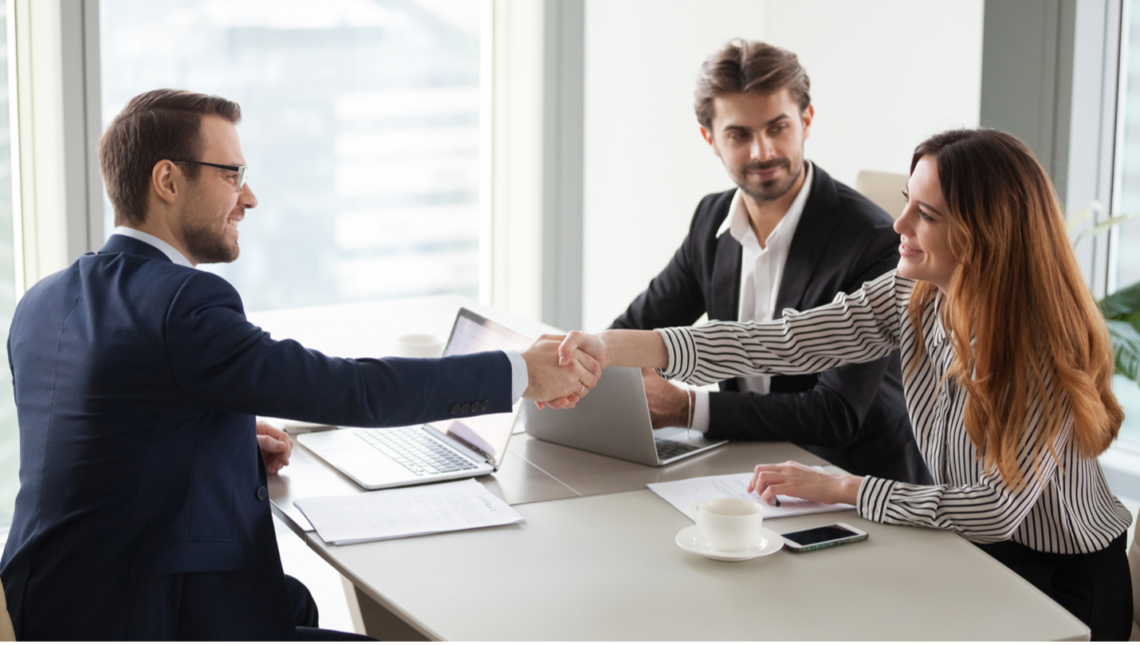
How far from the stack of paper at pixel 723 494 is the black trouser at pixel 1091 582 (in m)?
0.34

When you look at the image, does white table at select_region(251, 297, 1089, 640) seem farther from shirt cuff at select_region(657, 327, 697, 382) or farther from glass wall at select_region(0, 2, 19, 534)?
glass wall at select_region(0, 2, 19, 534)

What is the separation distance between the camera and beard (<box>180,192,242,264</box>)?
5.39 feet

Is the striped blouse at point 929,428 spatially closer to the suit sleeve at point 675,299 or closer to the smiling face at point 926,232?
the smiling face at point 926,232

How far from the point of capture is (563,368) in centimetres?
186

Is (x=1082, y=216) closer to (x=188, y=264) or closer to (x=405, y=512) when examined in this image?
(x=405, y=512)

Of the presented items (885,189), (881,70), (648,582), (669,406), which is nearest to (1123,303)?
(885,189)

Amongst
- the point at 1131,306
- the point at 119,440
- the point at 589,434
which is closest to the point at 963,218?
the point at 589,434

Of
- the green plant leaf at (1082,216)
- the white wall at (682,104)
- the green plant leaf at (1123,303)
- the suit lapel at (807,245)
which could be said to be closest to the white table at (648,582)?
the suit lapel at (807,245)

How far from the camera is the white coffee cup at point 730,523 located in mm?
1465

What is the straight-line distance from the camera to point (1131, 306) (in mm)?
3086

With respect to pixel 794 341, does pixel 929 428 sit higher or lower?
lower

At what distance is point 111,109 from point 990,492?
9.71 ft

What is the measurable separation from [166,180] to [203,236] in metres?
0.10

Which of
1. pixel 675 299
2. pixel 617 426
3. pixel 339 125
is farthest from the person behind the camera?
pixel 339 125
